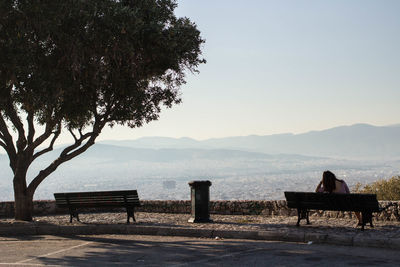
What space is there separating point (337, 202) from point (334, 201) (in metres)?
0.08

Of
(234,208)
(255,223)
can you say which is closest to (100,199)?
(255,223)

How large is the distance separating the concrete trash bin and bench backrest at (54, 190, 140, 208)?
151 cm

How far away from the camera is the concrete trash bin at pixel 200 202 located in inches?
589

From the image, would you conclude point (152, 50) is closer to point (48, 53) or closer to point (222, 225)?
point (48, 53)

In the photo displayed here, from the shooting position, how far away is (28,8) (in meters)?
13.5

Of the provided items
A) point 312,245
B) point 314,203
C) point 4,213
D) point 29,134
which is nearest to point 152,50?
point 29,134

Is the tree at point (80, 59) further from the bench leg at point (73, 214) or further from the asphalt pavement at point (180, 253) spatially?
the asphalt pavement at point (180, 253)

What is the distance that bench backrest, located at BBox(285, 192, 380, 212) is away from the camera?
1240cm

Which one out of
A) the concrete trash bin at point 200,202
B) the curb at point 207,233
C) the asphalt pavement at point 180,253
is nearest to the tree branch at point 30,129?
the curb at point 207,233

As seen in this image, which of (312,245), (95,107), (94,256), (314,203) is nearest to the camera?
(94,256)

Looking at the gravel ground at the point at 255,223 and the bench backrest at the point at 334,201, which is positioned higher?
the bench backrest at the point at 334,201

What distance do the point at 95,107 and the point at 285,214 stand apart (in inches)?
252

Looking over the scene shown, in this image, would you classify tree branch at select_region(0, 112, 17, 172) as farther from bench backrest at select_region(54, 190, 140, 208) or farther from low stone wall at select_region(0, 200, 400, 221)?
low stone wall at select_region(0, 200, 400, 221)

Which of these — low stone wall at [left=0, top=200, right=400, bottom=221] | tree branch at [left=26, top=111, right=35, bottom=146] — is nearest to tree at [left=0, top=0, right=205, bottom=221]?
tree branch at [left=26, top=111, right=35, bottom=146]
